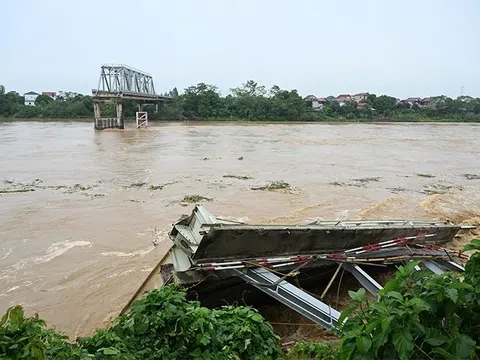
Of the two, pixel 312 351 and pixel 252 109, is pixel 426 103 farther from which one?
pixel 312 351

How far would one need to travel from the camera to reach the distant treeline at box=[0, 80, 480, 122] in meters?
59.0

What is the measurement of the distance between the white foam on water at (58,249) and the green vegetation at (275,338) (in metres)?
4.84

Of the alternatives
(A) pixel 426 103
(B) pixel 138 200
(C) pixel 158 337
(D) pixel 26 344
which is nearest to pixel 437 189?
(B) pixel 138 200

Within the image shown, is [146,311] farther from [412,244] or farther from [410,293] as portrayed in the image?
[412,244]

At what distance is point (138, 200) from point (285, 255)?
288 inches

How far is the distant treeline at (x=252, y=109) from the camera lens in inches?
2323

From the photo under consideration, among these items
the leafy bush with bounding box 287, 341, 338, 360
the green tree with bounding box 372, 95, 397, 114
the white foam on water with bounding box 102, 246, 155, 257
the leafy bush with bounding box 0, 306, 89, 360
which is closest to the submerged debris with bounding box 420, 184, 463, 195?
the white foam on water with bounding box 102, 246, 155, 257

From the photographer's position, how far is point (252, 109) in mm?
62781

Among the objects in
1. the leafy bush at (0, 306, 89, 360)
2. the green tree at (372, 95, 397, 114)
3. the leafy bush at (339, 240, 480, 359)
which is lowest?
the leafy bush at (0, 306, 89, 360)

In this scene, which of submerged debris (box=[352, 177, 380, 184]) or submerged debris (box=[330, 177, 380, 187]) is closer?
submerged debris (box=[330, 177, 380, 187])

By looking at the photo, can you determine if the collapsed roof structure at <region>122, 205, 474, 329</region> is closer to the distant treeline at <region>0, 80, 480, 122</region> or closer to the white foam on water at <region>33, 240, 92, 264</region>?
the white foam on water at <region>33, 240, 92, 264</region>

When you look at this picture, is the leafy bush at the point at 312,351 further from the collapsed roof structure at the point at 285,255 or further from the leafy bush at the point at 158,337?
the collapsed roof structure at the point at 285,255

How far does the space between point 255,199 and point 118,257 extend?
194 inches

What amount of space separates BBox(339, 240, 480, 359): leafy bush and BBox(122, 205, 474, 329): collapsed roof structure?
4.87 feet
